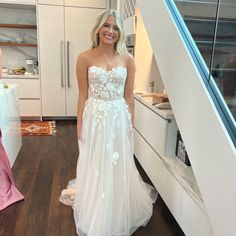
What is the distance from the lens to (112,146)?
179 cm

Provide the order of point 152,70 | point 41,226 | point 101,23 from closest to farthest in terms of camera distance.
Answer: point 101,23, point 41,226, point 152,70

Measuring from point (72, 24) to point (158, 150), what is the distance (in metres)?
3.14

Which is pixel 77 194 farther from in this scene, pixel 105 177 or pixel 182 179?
pixel 182 179

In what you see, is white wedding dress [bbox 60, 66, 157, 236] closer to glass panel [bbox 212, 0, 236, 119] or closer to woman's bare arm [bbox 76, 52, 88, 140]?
woman's bare arm [bbox 76, 52, 88, 140]

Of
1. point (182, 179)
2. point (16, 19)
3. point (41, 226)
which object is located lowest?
point (41, 226)

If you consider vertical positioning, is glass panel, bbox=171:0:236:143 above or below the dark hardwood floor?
above

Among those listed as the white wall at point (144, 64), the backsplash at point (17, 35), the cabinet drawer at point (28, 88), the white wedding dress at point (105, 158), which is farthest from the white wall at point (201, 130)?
the backsplash at point (17, 35)

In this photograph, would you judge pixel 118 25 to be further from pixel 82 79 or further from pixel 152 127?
pixel 152 127

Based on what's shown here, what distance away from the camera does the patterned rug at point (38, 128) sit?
4164 millimetres

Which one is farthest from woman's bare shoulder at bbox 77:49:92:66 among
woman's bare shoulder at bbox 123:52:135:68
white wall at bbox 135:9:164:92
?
white wall at bbox 135:9:164:92

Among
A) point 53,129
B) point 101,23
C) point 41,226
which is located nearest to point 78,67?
point 101,23

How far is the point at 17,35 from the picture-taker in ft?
16.1

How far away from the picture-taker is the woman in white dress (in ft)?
5.59

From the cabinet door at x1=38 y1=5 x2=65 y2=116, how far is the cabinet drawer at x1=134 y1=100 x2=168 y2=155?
211 cm
